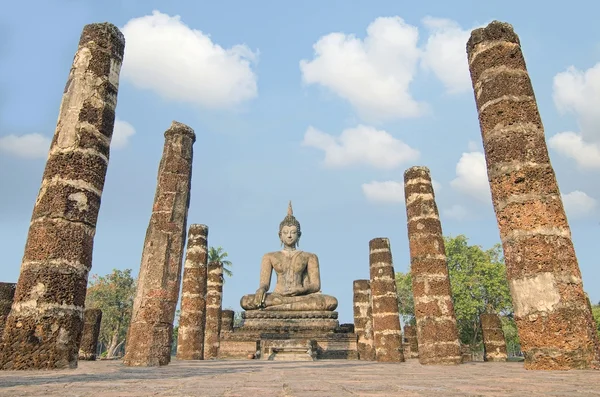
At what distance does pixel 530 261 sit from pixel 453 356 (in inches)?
196

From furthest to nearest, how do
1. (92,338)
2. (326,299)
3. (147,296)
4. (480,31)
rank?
(326,299)
(92,338)
(147,296)
(480,31)

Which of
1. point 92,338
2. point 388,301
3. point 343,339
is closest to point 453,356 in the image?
point 388,301

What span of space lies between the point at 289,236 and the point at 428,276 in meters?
10.1

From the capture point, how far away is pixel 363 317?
16.4 metres

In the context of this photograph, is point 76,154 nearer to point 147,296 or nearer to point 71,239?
point 71,239

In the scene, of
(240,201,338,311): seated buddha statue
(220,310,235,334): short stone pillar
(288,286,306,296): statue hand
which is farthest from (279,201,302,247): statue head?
(220,310,235,334): short stone pillar

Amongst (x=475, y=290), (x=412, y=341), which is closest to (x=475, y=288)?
(x=475, y=290)

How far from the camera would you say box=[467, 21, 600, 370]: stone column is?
20.3ft

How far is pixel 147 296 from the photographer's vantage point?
29.6 feet

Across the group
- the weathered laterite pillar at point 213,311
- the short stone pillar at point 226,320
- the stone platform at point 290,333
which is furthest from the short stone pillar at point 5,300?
the short stone pillar at point 226,320

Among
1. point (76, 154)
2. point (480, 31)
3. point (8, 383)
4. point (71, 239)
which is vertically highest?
point (480, 31)

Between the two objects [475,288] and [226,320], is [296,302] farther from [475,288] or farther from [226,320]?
[475,288]

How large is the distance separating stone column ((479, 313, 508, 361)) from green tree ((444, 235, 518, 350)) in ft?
59.3

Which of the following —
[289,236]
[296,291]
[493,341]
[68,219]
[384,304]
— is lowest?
[493,341]
